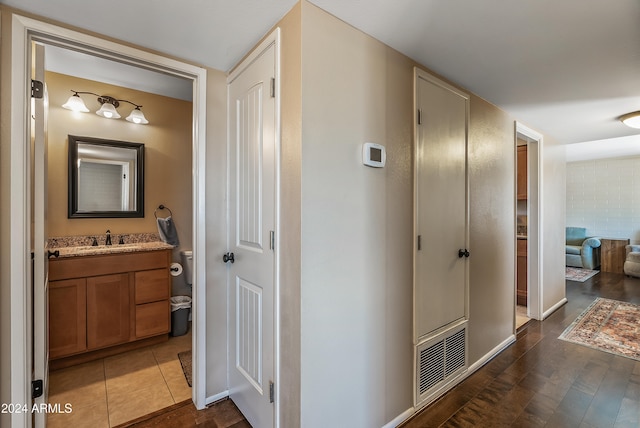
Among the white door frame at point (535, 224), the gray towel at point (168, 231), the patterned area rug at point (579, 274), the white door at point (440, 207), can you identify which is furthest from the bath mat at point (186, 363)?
the patterned area rug at point (579, 274)

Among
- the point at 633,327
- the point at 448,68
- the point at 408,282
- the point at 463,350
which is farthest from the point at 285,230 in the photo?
the point at 633,327

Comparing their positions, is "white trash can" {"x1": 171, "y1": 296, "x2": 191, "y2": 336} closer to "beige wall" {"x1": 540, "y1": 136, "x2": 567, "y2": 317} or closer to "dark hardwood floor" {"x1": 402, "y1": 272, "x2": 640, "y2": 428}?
"dark hardwood floor" {"x1": 402, "y1": 272, "x2": 640, "y2": 428}

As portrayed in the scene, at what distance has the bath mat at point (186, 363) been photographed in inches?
86.3

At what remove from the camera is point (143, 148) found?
2.88 m

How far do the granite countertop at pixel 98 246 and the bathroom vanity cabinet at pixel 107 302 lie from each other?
42 mm

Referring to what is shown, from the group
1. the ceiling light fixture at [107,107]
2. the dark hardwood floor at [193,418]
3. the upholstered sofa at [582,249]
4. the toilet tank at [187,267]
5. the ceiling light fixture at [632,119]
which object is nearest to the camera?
the dark hardwood floor at [193,418]

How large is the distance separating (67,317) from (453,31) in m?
3.28

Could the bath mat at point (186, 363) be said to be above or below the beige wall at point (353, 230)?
below

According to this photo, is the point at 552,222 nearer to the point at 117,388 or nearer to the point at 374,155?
the point at 374,155

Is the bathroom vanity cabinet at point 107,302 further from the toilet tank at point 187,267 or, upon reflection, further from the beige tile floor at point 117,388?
the toilet tank at point 187,267

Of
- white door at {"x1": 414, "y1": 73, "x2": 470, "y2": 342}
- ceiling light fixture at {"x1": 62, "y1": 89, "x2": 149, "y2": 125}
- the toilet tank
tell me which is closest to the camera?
white door at {"x1": 414, "y1": 73, "x2": 470, "y2": 342}

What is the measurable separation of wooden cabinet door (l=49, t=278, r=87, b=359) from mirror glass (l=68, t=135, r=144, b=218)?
698 mm

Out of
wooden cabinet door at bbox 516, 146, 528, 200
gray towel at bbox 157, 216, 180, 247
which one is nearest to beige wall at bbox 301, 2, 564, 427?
gray towel at bbox 157, 216, 180, 247

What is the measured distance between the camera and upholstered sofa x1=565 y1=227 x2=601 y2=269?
19.9ft
